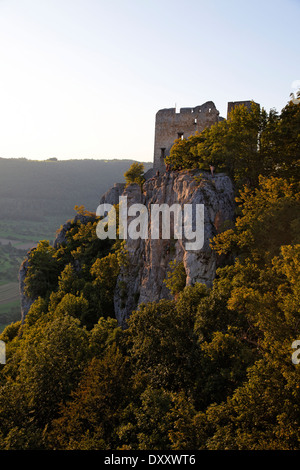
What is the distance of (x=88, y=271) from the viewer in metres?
44.9

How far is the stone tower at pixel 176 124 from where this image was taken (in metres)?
42.6

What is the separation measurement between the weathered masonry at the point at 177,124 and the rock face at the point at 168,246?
764cm

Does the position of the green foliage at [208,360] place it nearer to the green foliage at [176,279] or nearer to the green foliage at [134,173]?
the green foliage at [176,279]

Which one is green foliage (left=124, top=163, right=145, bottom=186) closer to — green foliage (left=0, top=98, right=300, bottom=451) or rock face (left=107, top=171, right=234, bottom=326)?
rock face (left=107, top=171, right=234, bottom=326)

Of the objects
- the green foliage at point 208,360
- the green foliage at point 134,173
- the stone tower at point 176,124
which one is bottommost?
the green foliage at point 208,360

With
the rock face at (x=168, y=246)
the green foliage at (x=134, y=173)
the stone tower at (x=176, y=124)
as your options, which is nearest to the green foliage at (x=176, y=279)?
the rock face at (x=168, y=246)

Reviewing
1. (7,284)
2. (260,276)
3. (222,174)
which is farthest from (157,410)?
(7,284)

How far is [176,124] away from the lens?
4459 centimetres

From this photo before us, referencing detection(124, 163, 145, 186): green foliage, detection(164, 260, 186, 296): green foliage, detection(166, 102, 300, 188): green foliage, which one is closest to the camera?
detection(164, 260, 186, 296): green foliage

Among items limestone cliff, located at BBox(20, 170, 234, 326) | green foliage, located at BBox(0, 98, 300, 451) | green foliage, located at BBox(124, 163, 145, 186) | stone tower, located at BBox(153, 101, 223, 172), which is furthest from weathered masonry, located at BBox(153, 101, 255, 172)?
green foliage, located at BBox(0, 98, 300, 451)

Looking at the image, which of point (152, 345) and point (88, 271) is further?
point (88, 271)

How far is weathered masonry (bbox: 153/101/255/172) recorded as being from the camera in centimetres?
4259

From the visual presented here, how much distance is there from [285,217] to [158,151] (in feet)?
82.2
